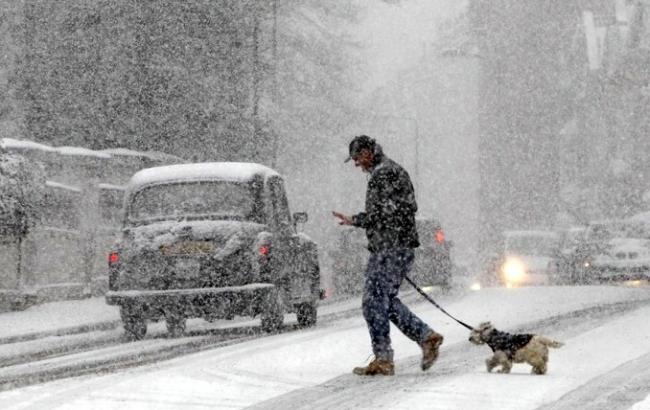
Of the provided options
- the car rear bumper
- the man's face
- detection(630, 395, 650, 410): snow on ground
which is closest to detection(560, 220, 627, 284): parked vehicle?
the car rear bumper

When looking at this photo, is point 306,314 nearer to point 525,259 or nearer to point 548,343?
point 548,343

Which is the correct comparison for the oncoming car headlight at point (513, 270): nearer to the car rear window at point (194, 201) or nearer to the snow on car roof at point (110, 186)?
the snow on car roof at point (110, 186)

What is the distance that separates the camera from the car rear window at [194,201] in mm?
15531

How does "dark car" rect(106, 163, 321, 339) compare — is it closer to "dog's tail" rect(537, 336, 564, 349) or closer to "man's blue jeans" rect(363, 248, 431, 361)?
"man's blue jeans" rect(363, 248, 431, 361)

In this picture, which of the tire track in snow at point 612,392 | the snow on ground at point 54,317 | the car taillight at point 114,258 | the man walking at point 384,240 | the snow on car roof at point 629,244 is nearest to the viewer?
the tire track in snow at point 612,392

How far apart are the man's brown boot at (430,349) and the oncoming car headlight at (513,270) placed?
1970 cm

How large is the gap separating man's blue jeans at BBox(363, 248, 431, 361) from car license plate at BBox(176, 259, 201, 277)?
5.31 meters

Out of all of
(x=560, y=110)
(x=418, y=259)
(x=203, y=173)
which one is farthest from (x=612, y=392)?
(x=560, y=110)

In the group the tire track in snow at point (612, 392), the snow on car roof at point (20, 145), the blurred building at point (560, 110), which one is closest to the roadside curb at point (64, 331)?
the snow on car roof at point (20, 145)

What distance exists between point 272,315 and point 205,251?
39.6 inches

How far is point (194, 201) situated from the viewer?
51.3ft

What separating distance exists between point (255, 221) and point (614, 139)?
3490 centimetres

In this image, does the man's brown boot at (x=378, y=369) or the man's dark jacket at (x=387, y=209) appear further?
the man's dark jacket at (x=387, y=209)

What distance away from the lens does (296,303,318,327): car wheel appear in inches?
645
